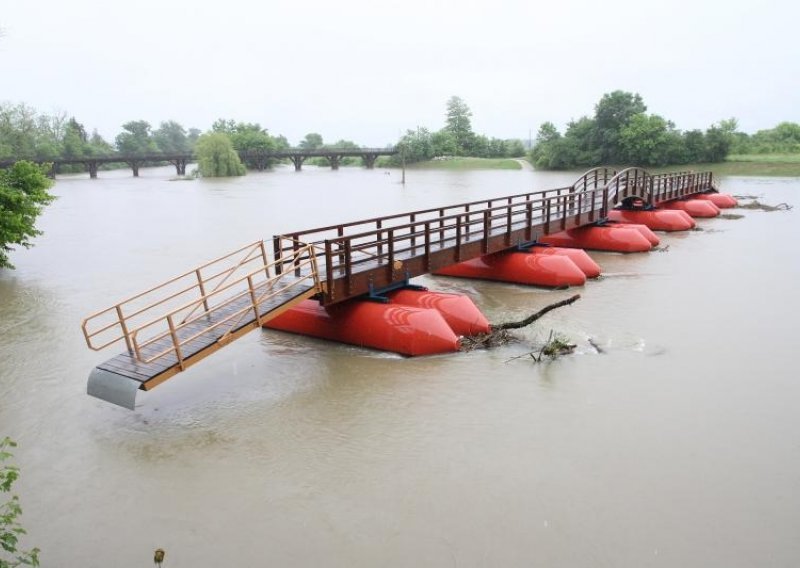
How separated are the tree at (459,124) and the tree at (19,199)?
95422 mm

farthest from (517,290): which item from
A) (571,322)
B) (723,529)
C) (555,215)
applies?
(723,529)

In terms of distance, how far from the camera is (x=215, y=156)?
81.6 meters

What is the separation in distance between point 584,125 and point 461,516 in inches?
3406

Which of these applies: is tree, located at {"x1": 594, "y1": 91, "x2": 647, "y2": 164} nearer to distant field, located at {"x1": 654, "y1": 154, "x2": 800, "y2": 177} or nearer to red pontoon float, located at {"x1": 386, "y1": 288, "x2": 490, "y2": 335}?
distant field, located at {"x1": 654, "y1": 154, "x2": 800, "y2": 177}

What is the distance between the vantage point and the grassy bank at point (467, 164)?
9205 cm

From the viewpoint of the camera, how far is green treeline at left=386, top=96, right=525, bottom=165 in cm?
10338

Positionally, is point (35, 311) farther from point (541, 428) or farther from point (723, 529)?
point (723, 529)

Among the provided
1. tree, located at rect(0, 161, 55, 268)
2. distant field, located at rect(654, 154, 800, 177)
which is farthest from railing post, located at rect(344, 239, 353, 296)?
distant field, located at rect(654, 154, 800, 177)

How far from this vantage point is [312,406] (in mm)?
10133

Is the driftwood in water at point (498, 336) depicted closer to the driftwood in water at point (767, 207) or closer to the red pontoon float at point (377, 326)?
the red pontoon float at point (377, 326)

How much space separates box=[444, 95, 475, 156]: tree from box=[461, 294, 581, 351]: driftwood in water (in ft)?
334

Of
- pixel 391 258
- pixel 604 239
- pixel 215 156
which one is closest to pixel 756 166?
pixel 604 239

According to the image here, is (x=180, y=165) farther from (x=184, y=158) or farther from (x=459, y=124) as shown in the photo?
(x=459, y=124)

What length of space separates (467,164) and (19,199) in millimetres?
82092
